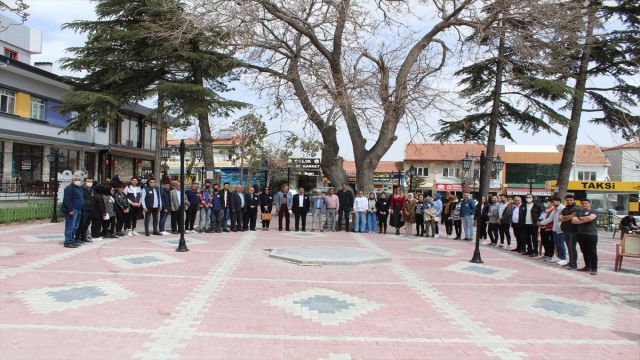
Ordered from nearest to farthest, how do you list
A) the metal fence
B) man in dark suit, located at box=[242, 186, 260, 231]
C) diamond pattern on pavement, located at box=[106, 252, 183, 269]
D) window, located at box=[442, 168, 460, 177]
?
diamond pattern on pavement, located at box=[106, 252, 183, 269]
the metal fence
man in dark suit, located at box=[242, 186, 260, 231]
window, located at box=[442, 168, 460, 177]

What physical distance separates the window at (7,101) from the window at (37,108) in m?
1.53

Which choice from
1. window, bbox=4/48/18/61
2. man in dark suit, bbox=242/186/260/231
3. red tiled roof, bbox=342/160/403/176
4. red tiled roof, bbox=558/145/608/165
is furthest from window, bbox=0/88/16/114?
red tiled roof, bbox=558/145/608/165

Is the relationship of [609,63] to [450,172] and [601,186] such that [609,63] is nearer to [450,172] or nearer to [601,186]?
[601,186]

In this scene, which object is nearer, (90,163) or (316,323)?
(316,323)

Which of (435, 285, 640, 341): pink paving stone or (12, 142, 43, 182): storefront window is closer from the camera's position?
(435, 285, 640, 341): pink paving stone

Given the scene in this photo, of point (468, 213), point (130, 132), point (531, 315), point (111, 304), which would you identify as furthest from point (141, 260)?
point (130, 132)

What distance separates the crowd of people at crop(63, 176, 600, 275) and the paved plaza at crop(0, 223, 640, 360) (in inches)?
39.2

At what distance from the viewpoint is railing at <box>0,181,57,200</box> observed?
22459mm

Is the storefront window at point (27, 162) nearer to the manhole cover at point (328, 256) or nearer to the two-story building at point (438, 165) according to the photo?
the manhole cover at point (328, 256)

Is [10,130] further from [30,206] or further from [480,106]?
[480,106]

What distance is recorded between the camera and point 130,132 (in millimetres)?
37969

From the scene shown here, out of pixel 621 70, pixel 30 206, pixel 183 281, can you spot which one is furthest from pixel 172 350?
pixel 621 70

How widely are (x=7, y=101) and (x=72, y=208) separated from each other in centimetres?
1824

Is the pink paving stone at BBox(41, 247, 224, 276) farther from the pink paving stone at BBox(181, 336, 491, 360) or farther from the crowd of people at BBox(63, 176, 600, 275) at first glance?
the pink paving stone at BBox(181, 336, 491, 360)
